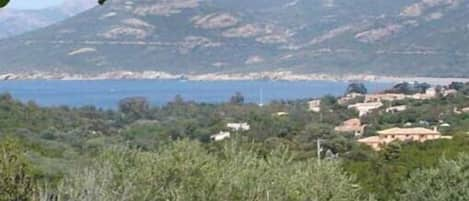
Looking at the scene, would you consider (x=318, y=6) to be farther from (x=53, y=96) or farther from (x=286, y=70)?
(x=53, y=96)

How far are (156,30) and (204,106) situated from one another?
5700 cm

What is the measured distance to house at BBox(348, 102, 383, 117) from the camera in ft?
192

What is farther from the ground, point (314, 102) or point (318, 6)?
point (318, 6)

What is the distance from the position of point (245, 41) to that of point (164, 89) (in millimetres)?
23241

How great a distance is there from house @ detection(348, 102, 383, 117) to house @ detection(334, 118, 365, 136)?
411 cm

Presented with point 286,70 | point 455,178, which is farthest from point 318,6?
point 455,178

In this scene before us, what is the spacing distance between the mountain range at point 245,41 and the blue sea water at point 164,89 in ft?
6.61

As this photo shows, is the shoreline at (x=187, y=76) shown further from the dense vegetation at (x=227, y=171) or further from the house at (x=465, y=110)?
the dense vegetation at (x=227, y=171)

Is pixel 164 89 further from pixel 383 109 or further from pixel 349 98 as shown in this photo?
pixel 383 109

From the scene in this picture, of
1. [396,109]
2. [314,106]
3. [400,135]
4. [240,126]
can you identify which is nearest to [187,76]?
[314,106]

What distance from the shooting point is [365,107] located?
61.0 metres

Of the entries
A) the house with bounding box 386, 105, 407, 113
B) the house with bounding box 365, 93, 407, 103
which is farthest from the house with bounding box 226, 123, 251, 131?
the house with bounding box 365, 93, 407, 103

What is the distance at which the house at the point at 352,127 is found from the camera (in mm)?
47125

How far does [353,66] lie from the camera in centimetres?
10850
